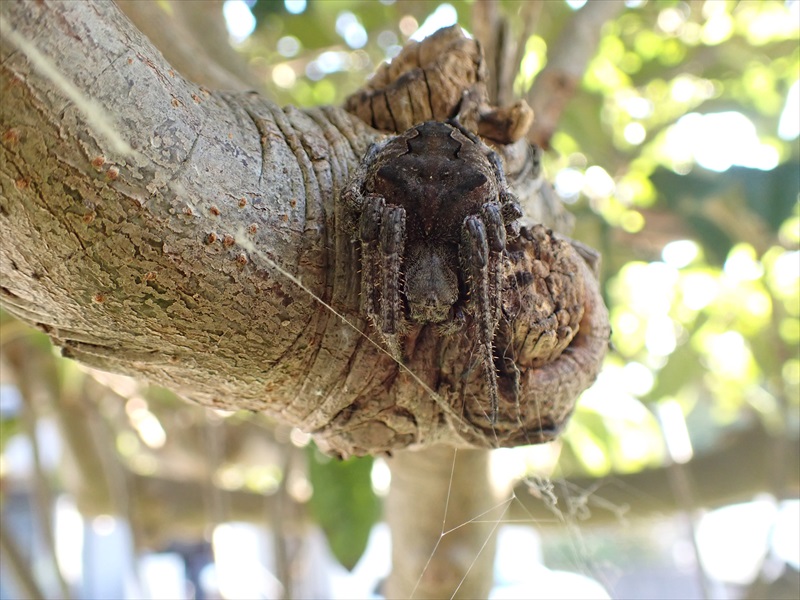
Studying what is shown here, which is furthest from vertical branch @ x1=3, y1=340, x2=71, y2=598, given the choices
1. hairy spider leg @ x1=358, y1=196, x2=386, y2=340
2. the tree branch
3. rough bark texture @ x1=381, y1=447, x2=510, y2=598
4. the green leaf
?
hairy spider leg @ x1=358, y1=196, x2=386, y2=340

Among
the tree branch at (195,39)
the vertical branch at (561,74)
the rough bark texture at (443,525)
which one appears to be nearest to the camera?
the tree branch at (195,39)

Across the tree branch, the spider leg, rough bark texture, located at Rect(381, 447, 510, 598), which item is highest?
the tree branch

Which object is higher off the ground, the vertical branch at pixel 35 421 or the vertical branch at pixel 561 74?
the vertical branch at pixel 561 74

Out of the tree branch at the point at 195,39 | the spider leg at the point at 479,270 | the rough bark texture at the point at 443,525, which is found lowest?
the rough bark texture at the point at 443,525

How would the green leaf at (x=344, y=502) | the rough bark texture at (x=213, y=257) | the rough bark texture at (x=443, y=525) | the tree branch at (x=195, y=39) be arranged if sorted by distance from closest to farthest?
the rough bark texture at (x=213, y=257), the tree branch at (x=195, y=39), the rough bark texture at (x=443, y=525), the green leaf at (x=344, y=502)

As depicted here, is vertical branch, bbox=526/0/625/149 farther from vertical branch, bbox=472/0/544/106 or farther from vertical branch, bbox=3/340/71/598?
vertical branch, bbox=3/340/71/598

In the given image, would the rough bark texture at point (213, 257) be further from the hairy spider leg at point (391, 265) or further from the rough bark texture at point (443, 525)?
the rough bark texture at point (443, 525)

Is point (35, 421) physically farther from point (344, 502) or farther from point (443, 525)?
point (443, 525)

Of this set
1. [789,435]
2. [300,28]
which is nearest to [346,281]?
[300,28]

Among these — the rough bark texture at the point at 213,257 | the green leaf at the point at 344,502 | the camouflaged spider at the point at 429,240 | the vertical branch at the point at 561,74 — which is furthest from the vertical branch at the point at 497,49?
the green leaf at the point at 344,502
